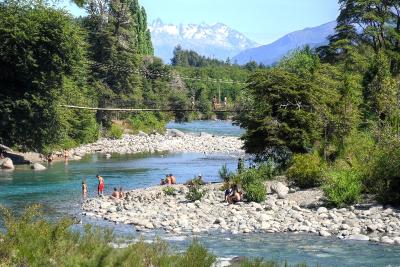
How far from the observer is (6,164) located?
44.9m

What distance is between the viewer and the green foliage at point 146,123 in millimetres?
82312

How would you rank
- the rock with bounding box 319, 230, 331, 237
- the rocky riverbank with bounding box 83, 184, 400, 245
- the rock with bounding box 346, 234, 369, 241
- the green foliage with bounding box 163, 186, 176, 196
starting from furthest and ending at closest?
the green foliage with bounding box 163, 186, 176, 196, the rocky riverbank with bounding box 83, 184, 400, 245, the rock with bounding box 319, 230, 331, 237, the rock with bounding box 346, 234, 369, 241

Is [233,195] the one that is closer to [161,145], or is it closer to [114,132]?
[161,145]

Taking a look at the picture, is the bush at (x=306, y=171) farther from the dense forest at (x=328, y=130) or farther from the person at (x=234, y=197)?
the person at (x=234, y=197)

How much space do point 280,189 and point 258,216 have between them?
4286mm

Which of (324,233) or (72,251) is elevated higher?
(72,251)

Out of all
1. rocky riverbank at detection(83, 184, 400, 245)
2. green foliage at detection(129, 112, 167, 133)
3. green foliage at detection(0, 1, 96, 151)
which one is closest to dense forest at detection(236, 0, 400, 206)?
rocky riverbank at detection(83, 184, 400, 245)

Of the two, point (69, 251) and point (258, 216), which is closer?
point (69, 251)

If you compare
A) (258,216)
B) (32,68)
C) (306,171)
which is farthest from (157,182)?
(32,68)

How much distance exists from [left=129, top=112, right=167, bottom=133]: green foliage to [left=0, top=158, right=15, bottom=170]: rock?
35.4 m

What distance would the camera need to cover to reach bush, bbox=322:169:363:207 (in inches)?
964

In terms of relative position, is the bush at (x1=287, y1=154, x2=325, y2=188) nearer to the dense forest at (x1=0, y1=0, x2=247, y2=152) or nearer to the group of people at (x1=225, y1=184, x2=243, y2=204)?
the group of people at (x1=225, y1=184, x2=243, y2=204)

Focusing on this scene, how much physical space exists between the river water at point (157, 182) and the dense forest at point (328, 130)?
576 cm

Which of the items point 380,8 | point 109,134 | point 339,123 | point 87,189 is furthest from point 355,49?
point 109,134
